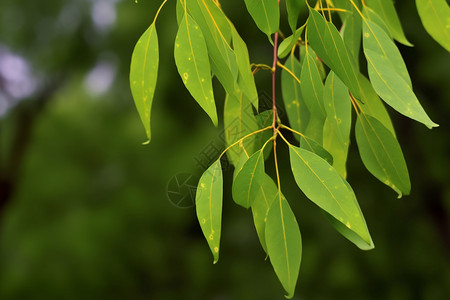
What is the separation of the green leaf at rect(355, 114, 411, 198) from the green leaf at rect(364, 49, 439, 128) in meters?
0.05

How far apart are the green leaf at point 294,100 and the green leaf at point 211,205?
0.14m

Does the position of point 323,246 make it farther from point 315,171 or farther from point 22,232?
point 315,171

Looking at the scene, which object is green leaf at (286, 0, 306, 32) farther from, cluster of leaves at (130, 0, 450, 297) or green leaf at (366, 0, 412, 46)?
green leaf at (366, 0, 412, 46)

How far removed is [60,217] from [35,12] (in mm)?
750

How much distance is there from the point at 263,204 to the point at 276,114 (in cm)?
8

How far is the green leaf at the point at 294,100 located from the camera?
0.50 m

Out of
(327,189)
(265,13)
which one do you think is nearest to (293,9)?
(265,13)

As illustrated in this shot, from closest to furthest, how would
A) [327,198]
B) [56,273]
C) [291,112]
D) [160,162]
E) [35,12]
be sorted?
[327,198], [291,112], [160,162], [56,273], [35,12]

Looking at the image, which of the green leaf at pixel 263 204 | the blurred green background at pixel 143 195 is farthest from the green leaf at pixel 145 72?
the blurred green background at pixel 143 195

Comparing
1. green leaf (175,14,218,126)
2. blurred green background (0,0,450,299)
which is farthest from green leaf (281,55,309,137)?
blurred green background (0,0,450,299)

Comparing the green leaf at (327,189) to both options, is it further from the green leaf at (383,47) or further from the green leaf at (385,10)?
the green leaf at (385,10)

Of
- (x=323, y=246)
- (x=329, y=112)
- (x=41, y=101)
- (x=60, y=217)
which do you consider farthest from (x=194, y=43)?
(x=41, y=101)

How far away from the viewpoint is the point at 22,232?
6.22 ft

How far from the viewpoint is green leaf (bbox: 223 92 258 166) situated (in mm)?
469
